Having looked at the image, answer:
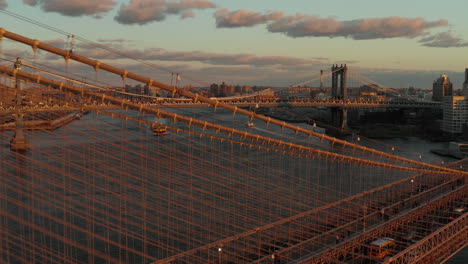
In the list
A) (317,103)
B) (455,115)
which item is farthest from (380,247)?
(455,115)

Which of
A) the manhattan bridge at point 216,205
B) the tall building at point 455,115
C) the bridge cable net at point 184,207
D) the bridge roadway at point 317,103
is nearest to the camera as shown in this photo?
the manhattan bridge at point 216,205

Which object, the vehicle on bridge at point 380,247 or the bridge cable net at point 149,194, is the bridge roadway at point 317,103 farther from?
the vehicle on bridge at point 380,247

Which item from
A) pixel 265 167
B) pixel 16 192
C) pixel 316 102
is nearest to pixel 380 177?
pixel 265 167

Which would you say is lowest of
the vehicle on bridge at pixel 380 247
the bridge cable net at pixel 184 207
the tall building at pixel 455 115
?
the bridge cable net at pixel 184 207

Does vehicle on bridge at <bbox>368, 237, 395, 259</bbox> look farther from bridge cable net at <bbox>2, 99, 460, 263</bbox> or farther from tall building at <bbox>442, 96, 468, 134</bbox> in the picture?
tall building at <bbox>442, 96, 468, 134</bbox>

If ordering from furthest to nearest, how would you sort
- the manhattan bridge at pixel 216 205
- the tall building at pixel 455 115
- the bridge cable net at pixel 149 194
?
the tall building at pixel 455 115, the bridge cable net at pixel 149 194, the manhattan bridge at pixel 216 205

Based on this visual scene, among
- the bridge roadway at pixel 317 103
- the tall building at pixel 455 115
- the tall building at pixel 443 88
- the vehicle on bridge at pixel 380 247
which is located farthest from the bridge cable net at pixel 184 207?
the tall building at pixel 443 88
